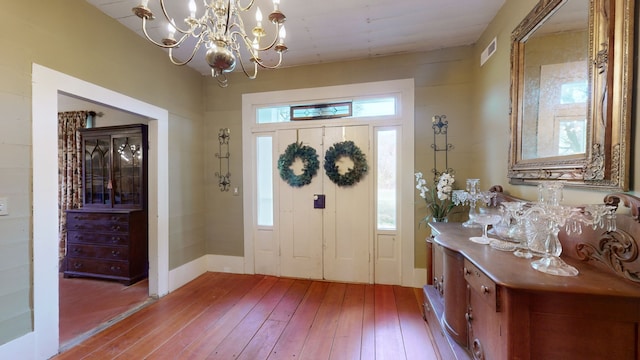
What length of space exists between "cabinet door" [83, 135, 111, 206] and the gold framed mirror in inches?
192

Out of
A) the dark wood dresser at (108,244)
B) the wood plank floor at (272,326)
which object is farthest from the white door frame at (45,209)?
the dark wood dresser at (108,244)

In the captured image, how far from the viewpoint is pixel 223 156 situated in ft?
12.2

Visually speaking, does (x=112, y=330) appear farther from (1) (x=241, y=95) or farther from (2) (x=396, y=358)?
(1) (x=241, y=95)

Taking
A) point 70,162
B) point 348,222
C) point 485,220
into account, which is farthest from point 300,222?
point 70,162

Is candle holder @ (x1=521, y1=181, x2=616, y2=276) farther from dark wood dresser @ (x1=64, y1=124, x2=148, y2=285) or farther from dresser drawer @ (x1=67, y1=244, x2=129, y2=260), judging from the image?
dresser drawer @ (x1=67, y1=244, x2=129, y2=260)

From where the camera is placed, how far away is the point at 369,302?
9.20ft

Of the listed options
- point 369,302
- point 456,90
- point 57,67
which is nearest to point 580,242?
point 369,302

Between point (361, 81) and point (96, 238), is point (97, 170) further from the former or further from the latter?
point (361, 81)

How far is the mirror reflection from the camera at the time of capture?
51.8 inches

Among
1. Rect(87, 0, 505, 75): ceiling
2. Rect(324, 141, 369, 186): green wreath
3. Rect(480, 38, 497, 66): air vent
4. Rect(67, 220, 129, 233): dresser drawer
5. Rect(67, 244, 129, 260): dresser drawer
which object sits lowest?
Rect(67, 244, 129, 260): dresser drawer

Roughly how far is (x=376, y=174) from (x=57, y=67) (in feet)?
10.6

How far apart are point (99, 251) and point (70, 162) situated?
5.24 feet

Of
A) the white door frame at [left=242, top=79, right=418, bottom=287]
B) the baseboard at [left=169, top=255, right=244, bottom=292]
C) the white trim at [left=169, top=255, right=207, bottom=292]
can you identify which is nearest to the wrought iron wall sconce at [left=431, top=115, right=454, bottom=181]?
the white door frame at [left=242, top=79, right=418, bottom=287]

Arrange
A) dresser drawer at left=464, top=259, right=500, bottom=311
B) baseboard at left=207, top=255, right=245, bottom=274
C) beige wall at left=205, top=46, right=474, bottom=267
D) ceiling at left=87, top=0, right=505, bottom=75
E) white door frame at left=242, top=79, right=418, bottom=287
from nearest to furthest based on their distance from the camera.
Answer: dresser drawer at left=464, top=259, right=500, bottom=311, ceiling at left=87, top=0, right=505, bottom=75, beige wall at left=205, top=46, right=474, bottom=267, white door frame at left=242, top=79, right=418, bottom=287, baseboard at left=207, top=255, right=245, bottom=274
